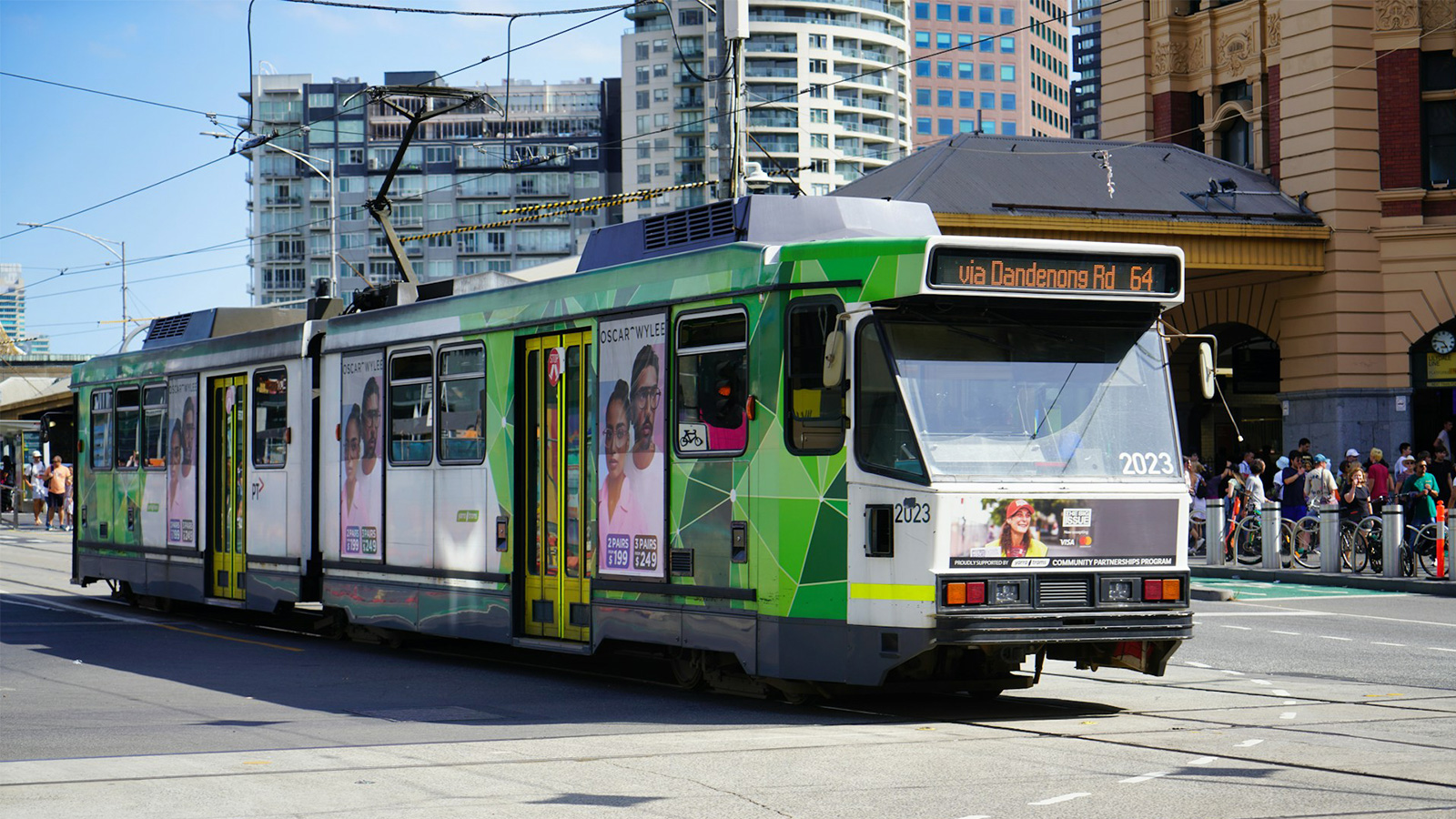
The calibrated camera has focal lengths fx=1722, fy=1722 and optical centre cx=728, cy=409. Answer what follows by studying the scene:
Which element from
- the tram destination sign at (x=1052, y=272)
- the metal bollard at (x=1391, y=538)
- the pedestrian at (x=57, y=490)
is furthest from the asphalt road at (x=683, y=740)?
the pedestrian at (x=57, y=490)

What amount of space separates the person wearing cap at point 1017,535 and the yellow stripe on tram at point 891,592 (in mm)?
503

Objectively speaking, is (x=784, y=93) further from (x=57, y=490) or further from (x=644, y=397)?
(x=644, y=397)

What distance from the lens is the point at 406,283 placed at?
15742mm

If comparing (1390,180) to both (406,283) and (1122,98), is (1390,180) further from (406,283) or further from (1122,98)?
(406,283)

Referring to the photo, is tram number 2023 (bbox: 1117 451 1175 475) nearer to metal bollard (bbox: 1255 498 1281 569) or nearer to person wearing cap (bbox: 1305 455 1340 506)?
metal bollard (bbox: 1255 498 1281 569)

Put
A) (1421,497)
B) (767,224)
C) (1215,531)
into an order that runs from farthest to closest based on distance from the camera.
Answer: (1215,531)
(1421,497)
(767,224)

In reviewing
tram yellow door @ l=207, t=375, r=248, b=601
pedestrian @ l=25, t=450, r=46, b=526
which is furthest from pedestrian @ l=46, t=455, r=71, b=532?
tram yellow door @ l=207, t=375, r=248, b=601

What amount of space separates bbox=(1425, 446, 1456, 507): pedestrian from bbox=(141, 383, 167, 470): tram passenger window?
17494mm

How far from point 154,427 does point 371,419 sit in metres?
5.78

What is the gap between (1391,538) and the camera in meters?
23.4

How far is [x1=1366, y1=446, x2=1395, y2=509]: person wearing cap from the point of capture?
2564 cm

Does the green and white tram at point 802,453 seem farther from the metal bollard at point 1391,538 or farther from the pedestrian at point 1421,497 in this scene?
the pedestrian at point 1421,497

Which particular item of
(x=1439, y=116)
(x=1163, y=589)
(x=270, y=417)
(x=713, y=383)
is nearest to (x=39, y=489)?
(x=270, y=417)

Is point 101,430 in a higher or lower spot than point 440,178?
lower
